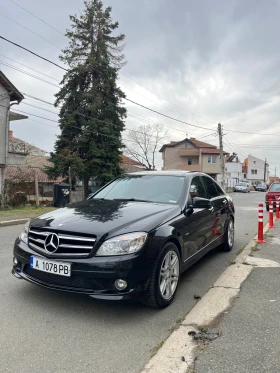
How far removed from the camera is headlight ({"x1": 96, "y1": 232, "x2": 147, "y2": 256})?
314 centimetres

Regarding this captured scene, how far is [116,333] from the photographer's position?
2.98 meters

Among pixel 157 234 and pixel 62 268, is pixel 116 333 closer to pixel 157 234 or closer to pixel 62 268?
pixel 62 268

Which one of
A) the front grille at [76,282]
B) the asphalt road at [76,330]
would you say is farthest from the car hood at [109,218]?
the asphalt road at [76,330]

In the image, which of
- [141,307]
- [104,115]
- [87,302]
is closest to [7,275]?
[87,302]

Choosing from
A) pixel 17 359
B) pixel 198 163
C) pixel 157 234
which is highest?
pixel 198 163

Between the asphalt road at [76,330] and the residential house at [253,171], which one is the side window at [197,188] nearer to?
the asphalt road at [76,330]

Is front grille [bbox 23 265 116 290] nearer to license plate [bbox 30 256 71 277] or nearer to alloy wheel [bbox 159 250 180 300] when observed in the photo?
license plate [bbox 30 256 71 277]

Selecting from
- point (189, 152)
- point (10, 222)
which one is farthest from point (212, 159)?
point (10, 222)

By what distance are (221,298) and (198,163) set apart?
58483 millimetres

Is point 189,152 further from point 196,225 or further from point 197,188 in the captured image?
point 196,225

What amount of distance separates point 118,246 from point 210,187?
3.12 meters

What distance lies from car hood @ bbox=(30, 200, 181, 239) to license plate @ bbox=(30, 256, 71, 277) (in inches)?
13.6

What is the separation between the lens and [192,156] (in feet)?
202

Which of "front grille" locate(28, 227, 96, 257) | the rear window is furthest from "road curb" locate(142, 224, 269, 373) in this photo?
the rear window
